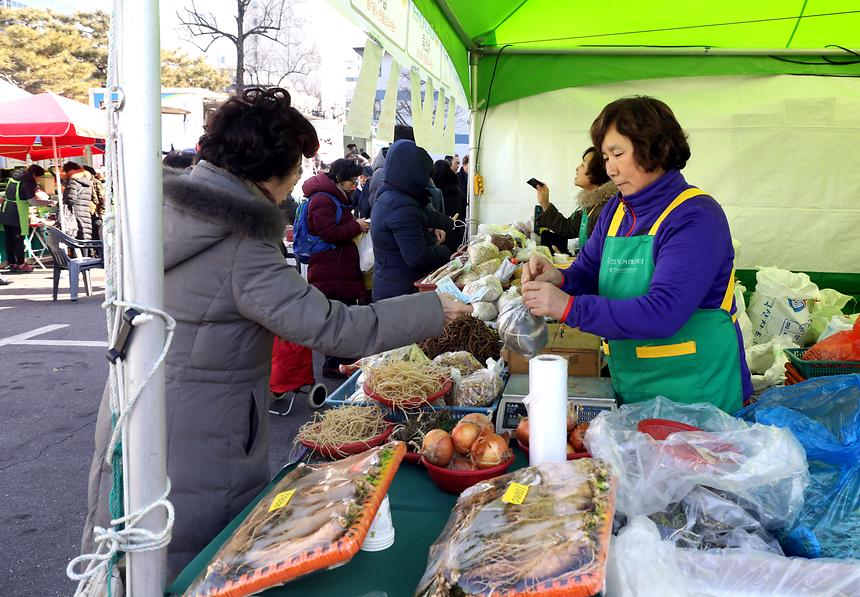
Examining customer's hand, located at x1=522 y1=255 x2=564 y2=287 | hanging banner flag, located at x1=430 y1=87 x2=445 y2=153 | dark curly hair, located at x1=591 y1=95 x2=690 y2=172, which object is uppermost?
hanging banner flag, located at x1=430 y1=87 x2=445 y2=153

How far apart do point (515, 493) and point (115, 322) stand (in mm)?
898

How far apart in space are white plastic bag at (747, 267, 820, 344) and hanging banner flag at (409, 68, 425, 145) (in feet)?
9.50

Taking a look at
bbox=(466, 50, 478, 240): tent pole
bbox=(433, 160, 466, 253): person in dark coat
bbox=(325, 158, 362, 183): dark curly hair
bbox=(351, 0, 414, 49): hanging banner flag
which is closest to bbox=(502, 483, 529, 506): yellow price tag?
bbox=(351, 0, 414, 49): hanging banner flag

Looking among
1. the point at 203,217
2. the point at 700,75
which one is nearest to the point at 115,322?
the point at 203,217

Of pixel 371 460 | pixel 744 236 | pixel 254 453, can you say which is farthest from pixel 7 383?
pixel 744 236

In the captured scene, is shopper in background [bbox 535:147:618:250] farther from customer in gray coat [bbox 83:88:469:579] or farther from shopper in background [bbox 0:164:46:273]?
shopper in background [bbox 0:164:46:273]

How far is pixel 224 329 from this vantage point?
1787 millimetres

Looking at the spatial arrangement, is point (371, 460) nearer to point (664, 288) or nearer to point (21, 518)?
point (664, 288)

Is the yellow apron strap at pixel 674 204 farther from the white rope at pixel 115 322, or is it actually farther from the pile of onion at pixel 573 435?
the white rope at pixel 115 322

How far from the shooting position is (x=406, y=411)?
231 cm

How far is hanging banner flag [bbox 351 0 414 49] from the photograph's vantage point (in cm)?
245

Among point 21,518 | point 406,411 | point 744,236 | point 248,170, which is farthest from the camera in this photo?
point 744,236

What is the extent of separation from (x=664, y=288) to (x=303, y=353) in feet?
12.5

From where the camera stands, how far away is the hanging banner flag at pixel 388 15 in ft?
8.05
